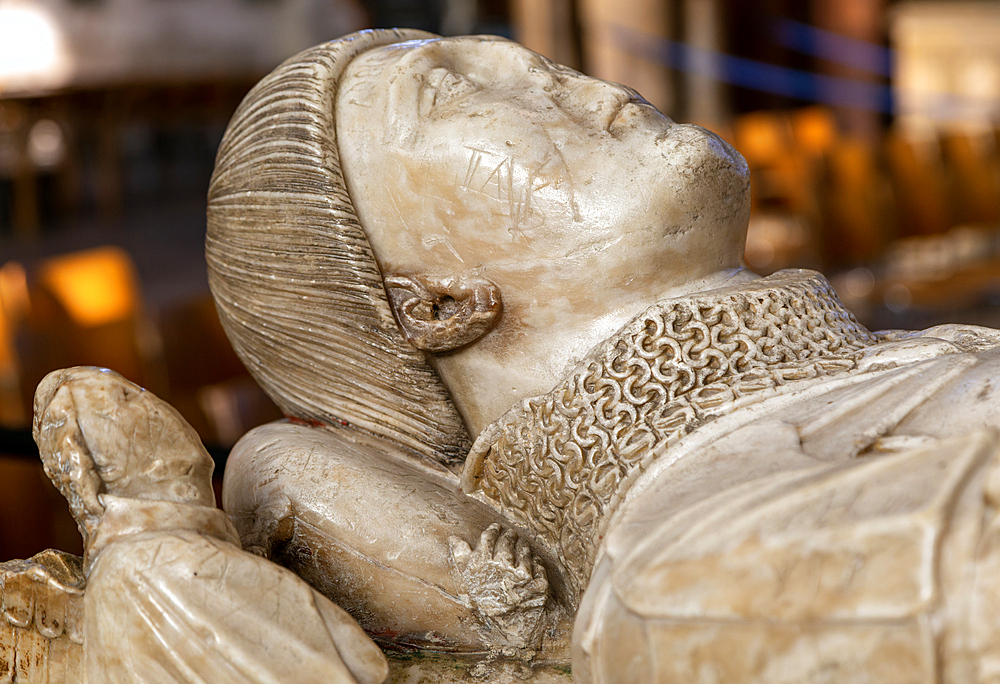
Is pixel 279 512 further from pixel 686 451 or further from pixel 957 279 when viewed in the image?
pixel 957 279

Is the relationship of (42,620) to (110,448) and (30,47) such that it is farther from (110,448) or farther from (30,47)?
(30,47)

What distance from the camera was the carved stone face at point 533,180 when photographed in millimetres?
1536

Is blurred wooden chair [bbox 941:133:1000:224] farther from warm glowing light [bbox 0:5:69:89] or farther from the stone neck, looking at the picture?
warm glowing light [bbox 0:5:69:89]

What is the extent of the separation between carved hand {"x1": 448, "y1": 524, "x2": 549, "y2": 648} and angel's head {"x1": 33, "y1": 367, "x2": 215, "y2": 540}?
0.38m

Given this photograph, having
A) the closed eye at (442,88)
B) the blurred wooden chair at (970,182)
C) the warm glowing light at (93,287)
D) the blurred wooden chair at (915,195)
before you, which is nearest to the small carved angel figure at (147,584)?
the closed eye at (442,88)

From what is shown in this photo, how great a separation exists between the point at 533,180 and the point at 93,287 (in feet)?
8.71

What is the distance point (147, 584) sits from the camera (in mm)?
1221

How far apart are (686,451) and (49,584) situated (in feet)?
2.82

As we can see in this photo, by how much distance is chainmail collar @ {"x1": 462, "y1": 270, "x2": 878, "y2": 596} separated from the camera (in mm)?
1425

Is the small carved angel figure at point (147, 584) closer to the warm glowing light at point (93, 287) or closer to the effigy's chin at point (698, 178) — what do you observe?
the effigy's chin at point (698, 178)

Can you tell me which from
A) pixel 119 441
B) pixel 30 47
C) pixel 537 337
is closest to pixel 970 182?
pixel 537 337

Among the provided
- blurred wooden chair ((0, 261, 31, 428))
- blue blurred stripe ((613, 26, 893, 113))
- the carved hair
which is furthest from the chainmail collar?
blue blurred stripe ((613, 26, 893, 113))

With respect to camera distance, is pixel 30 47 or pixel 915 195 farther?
pixel 30 47

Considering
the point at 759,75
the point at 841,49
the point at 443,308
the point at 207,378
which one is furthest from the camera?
the point at 759,75
